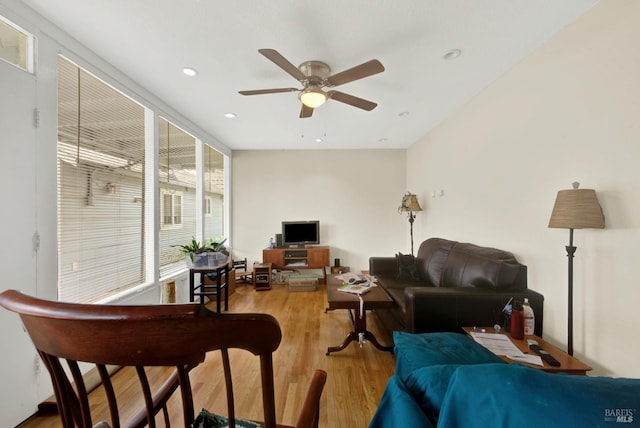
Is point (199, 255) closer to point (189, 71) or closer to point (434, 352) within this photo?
point (189, 71)

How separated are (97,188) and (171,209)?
101cm

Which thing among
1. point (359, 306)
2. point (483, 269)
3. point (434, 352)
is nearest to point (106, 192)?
point (359, 306)

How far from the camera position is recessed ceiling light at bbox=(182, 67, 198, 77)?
210 cm

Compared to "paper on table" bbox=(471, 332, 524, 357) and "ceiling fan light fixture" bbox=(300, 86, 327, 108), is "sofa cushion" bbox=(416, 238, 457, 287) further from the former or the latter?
"ceiling fan light fixture" bbox=(300, 86, 327, 108)

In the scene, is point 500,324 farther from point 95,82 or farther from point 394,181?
point 95,82

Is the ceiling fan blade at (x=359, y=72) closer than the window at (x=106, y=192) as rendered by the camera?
Yes

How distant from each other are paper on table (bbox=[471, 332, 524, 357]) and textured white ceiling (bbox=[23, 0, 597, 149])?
6.88 feet

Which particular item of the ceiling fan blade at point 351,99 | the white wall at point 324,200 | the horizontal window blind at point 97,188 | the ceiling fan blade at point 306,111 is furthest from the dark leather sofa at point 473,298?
the horizontal window blind at point 97,188

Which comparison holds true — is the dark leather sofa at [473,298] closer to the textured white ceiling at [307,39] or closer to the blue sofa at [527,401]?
the blue sofa at [527,401]

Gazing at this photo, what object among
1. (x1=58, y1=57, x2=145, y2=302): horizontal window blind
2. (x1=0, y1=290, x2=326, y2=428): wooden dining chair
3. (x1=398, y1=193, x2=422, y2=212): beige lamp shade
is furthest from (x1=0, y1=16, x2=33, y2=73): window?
(x1=398, y1=193, x2=422, y2=212): beige lamp shade

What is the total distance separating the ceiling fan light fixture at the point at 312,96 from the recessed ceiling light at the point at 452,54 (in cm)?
100

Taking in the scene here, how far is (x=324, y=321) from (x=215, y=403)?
145 centimetres

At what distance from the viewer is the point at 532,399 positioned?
531 mm

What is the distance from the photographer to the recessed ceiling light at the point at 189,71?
6.89ft
